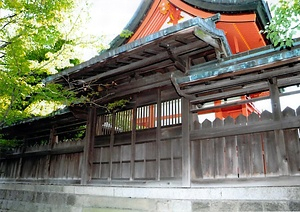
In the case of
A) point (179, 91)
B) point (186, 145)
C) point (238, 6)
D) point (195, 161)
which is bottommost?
point (195, 161)

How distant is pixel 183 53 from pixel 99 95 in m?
3.08

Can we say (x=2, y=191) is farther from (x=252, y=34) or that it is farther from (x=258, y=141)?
(x=252, y=34)

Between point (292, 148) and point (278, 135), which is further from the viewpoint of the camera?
point (278, 135)

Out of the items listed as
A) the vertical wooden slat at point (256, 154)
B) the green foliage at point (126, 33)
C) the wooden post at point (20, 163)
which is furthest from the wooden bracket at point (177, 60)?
the wooden post at point (20, 163)

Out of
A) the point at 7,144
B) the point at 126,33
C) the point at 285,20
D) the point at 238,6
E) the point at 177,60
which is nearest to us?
the point at 285,20

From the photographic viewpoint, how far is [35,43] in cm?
646

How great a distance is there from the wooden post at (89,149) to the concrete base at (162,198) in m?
0.35

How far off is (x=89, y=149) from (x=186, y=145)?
3.30 meters

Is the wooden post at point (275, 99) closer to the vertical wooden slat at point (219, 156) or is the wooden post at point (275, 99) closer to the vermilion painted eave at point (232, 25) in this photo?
the vertical wooden slat at point (219, 156)

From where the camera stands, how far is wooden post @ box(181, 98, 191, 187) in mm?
5602

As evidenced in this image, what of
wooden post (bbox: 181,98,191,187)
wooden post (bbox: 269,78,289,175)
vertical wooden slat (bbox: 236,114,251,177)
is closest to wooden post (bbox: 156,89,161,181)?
wooden post (bbox: 181,98,191,187)

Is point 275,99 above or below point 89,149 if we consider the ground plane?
above

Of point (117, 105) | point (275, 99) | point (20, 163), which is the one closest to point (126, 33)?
point (117, 105)

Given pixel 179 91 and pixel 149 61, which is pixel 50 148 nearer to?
pixel 149 61
